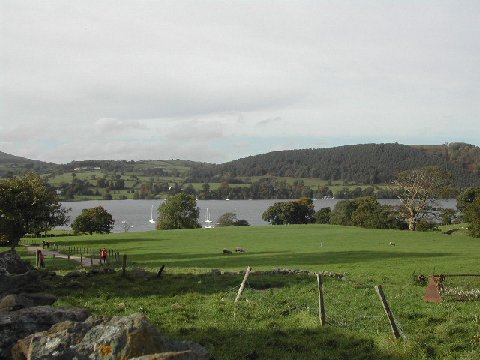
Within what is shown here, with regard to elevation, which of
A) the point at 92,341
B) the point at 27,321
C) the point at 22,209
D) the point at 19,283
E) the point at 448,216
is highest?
the point at 22,209

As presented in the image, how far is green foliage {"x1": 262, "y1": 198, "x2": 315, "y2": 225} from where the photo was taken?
499ft

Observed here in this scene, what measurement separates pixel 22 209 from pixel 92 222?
6425cm

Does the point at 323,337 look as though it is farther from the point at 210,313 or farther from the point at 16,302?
the point at 16,302

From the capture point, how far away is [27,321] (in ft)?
37.9

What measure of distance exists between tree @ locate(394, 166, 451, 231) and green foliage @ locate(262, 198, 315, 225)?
4455cm

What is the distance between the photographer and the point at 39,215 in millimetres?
65562

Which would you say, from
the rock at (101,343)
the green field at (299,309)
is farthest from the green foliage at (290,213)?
the rock at (101,343)

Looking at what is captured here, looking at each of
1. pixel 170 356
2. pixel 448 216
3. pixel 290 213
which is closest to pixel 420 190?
pixel 448 216

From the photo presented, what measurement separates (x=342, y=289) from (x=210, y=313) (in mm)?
9315

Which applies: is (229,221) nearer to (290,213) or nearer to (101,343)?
(290,213)

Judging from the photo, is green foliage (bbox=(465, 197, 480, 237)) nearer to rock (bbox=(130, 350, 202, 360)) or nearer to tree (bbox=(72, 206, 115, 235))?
tree (bbox=(72, 206, 115, 235))

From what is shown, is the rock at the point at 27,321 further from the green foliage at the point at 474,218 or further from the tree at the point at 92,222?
the tree at the point at 92,222

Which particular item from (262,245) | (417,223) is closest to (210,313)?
(262,245)

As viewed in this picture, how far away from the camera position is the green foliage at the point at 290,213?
152 metres
